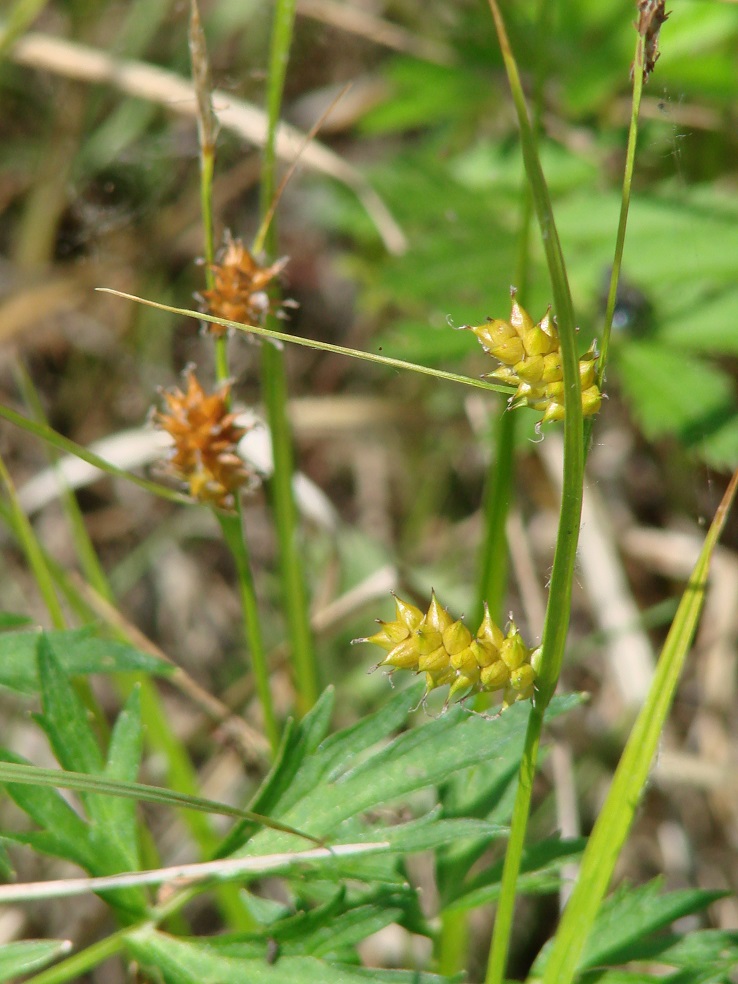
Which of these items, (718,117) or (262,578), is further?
(262,578)

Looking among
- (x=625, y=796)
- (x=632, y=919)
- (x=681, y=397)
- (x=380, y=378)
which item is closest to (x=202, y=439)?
(x=625, y=796)

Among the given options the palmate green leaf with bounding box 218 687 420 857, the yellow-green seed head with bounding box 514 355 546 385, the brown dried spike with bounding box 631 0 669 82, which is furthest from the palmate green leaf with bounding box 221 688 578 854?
the brown dried spike with bounding box 631 0 669 82

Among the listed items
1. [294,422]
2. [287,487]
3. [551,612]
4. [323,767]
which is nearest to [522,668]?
[551,612]

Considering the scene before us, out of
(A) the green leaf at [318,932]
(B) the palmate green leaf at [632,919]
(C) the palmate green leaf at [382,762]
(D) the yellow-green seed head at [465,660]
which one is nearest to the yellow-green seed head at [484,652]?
(D) the yellow-green seed head at [465,660]

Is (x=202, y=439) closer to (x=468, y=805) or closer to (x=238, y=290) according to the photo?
(x=238, y=290)

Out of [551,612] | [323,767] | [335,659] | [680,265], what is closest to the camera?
[551,612]

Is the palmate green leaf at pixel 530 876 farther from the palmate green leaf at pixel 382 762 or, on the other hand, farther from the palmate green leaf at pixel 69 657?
the palmate green leaf at pixel 69 657

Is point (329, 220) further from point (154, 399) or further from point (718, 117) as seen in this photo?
point (718, 117)
